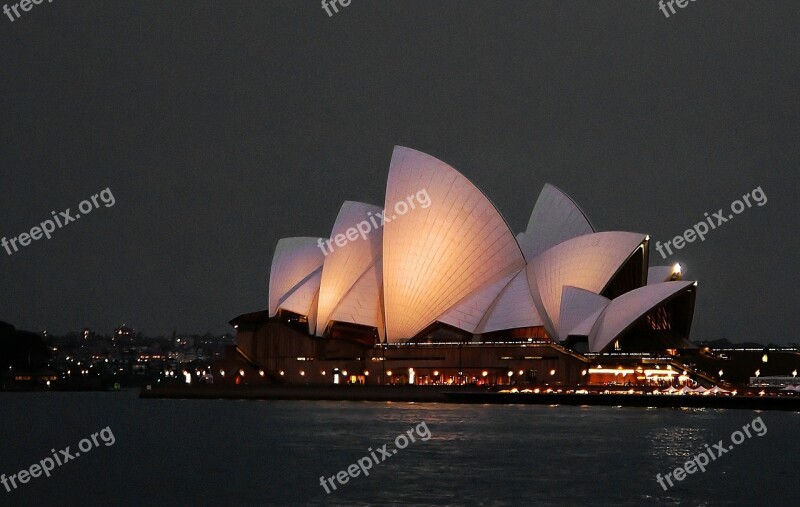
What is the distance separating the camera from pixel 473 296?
80.1 meters

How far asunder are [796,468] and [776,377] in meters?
46.9

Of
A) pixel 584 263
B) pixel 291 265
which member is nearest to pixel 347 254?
pixel 291 265

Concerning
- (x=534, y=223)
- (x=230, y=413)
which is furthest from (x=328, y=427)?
(x=534, y=223)

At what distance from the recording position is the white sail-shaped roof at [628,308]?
249 ft

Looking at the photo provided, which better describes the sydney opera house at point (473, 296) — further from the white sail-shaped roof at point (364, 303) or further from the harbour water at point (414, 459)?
the harbour water at point (414, 459)

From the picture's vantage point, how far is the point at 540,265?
78500mm

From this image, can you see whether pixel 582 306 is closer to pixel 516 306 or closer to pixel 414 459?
pixel 516 306

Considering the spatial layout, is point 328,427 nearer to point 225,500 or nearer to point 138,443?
point 138,443

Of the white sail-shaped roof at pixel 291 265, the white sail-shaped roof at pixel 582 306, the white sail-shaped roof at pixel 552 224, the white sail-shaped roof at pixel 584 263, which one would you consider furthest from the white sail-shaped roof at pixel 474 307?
the white sail-shaped roof at pixel 291 265

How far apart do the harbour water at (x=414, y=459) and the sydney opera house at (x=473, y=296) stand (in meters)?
11.2

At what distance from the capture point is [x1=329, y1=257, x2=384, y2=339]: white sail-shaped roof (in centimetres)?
8400

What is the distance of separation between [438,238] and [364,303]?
32.6 feet

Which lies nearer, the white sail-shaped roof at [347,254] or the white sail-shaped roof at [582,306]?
the white sail-shaped roof at [582,306]

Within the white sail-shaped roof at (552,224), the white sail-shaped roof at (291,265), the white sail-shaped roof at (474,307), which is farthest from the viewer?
the white sail-shaped roof at (291,265)
